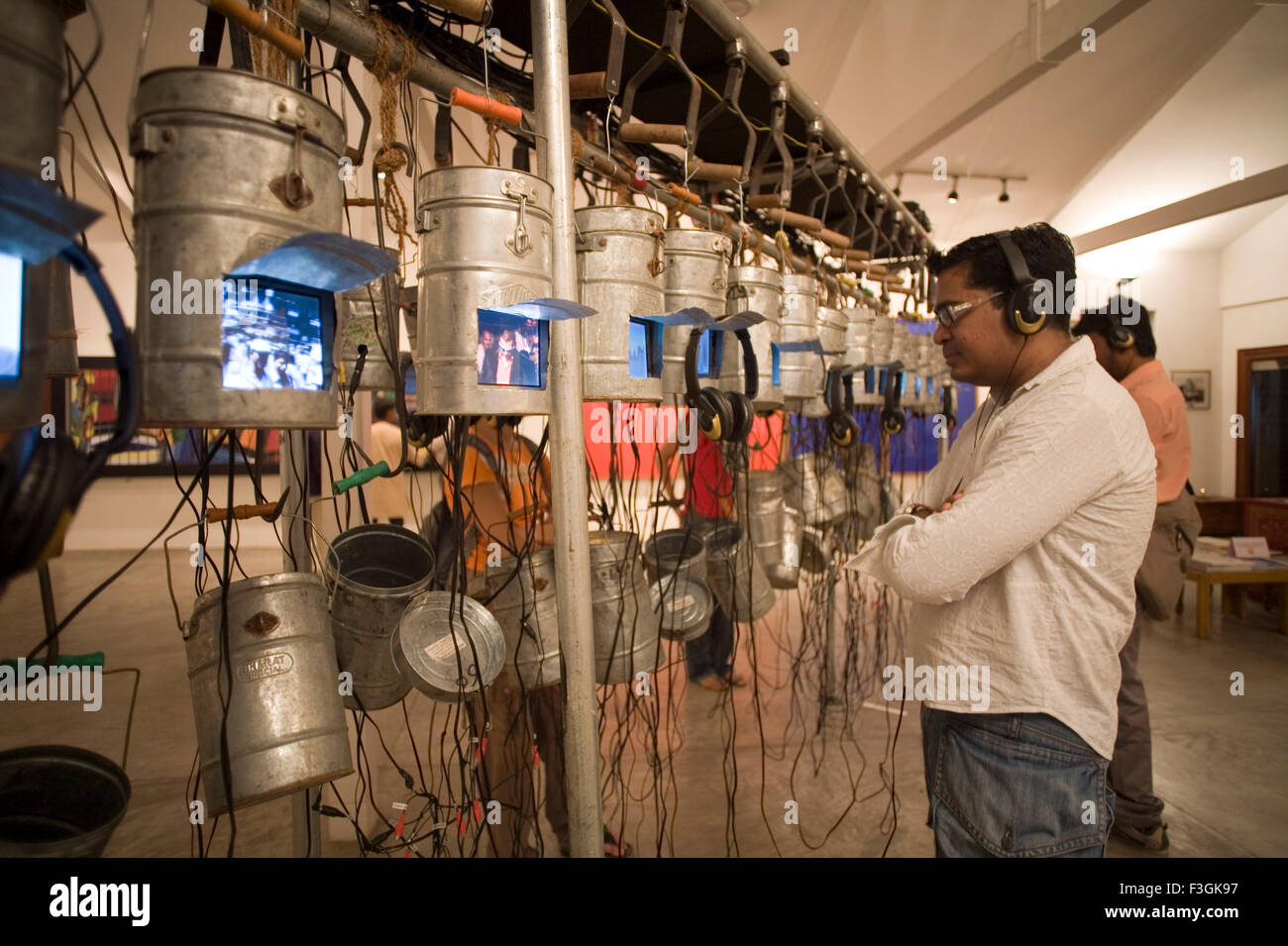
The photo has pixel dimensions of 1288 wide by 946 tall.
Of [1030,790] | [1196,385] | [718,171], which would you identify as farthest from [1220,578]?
[718,171]

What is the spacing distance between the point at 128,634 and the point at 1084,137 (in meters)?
8.20

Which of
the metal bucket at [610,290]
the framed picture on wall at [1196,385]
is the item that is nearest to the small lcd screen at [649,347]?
the metal bucket at [610,290]

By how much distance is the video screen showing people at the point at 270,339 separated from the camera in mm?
842

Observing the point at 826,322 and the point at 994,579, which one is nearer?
the point at 994,579

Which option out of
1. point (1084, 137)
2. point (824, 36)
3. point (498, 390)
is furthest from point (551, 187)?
point (1084, 137)

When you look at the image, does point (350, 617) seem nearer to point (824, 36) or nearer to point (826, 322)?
point (826, 322)

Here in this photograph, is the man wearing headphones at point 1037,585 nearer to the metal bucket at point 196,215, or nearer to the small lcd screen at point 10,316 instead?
the metal bucket at point 196,215

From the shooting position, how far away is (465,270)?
112cm

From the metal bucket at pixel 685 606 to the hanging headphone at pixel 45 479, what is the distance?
131 cm

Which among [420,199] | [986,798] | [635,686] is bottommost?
[986,798]

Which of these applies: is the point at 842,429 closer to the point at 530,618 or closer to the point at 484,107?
the point at 530,618

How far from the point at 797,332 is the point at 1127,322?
159cm

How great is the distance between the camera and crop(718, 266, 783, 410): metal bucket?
181 cm
